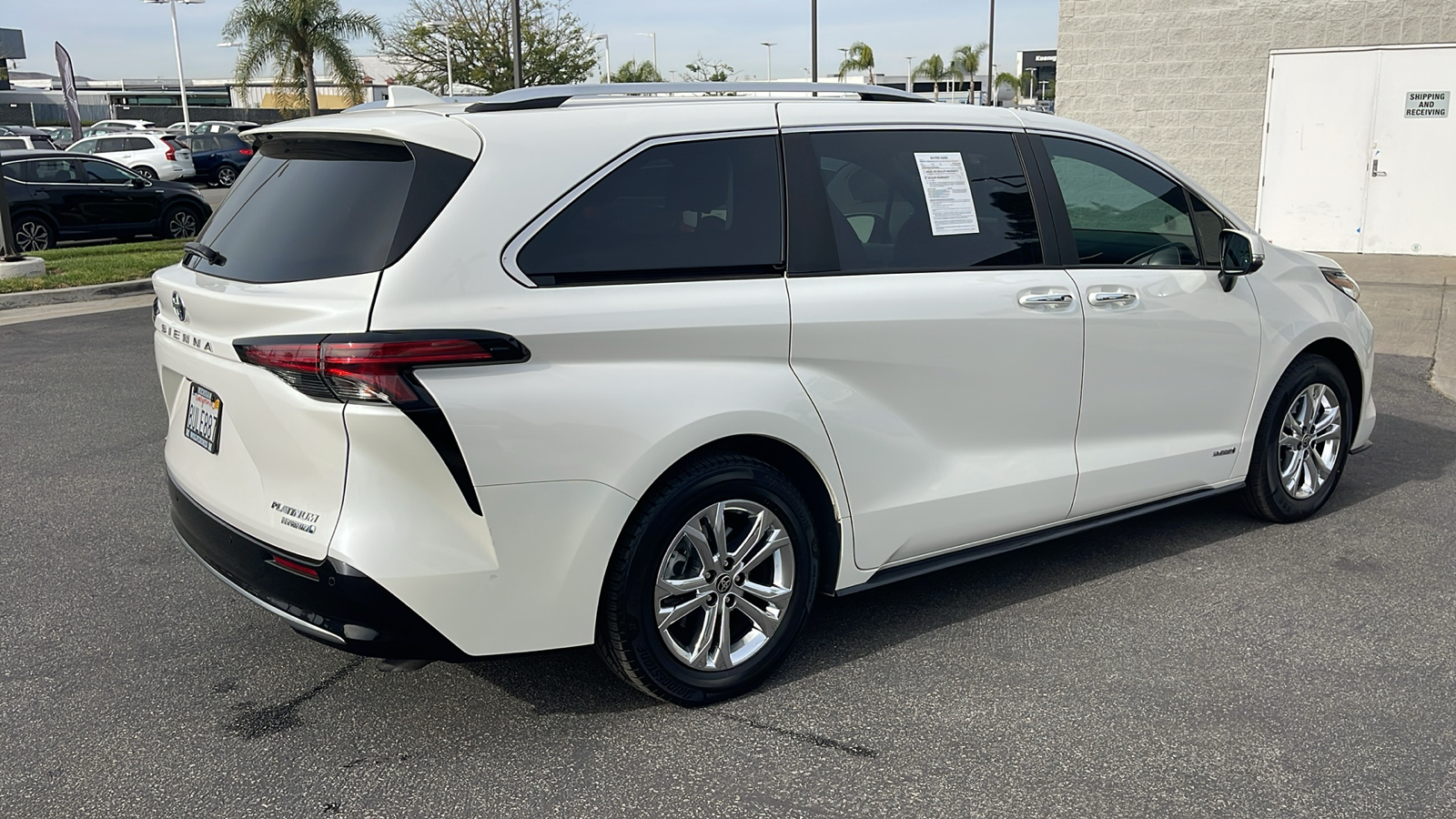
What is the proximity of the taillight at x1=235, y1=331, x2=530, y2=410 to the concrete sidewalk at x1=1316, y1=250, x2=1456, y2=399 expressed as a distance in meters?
7.19

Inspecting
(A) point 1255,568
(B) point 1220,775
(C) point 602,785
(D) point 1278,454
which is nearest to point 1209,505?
(D) point 1278,454

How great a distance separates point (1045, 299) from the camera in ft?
13.4


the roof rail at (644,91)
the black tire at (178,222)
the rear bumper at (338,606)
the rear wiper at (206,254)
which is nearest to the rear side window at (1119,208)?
the roof rail at (644,91)

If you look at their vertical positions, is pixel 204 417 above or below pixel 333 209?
below

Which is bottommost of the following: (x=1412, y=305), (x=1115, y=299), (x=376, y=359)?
(x=1412, y=305)

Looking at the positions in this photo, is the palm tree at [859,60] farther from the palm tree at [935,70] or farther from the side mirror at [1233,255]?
the side mirror at [1233,255]

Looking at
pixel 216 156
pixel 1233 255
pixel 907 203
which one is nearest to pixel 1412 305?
pixel 1233 255

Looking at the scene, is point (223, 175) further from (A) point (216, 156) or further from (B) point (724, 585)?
(B) point (724, 585)

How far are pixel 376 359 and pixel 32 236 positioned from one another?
1673 cm

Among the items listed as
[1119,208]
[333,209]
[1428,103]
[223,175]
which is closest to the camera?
[333,209]

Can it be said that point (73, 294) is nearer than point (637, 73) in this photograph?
Yes

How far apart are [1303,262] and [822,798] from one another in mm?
3474

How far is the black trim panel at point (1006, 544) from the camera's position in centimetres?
391

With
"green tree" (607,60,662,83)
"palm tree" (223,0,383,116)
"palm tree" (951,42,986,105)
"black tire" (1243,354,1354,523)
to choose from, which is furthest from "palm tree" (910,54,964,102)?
"black tire" (1243,354,1354,523)
